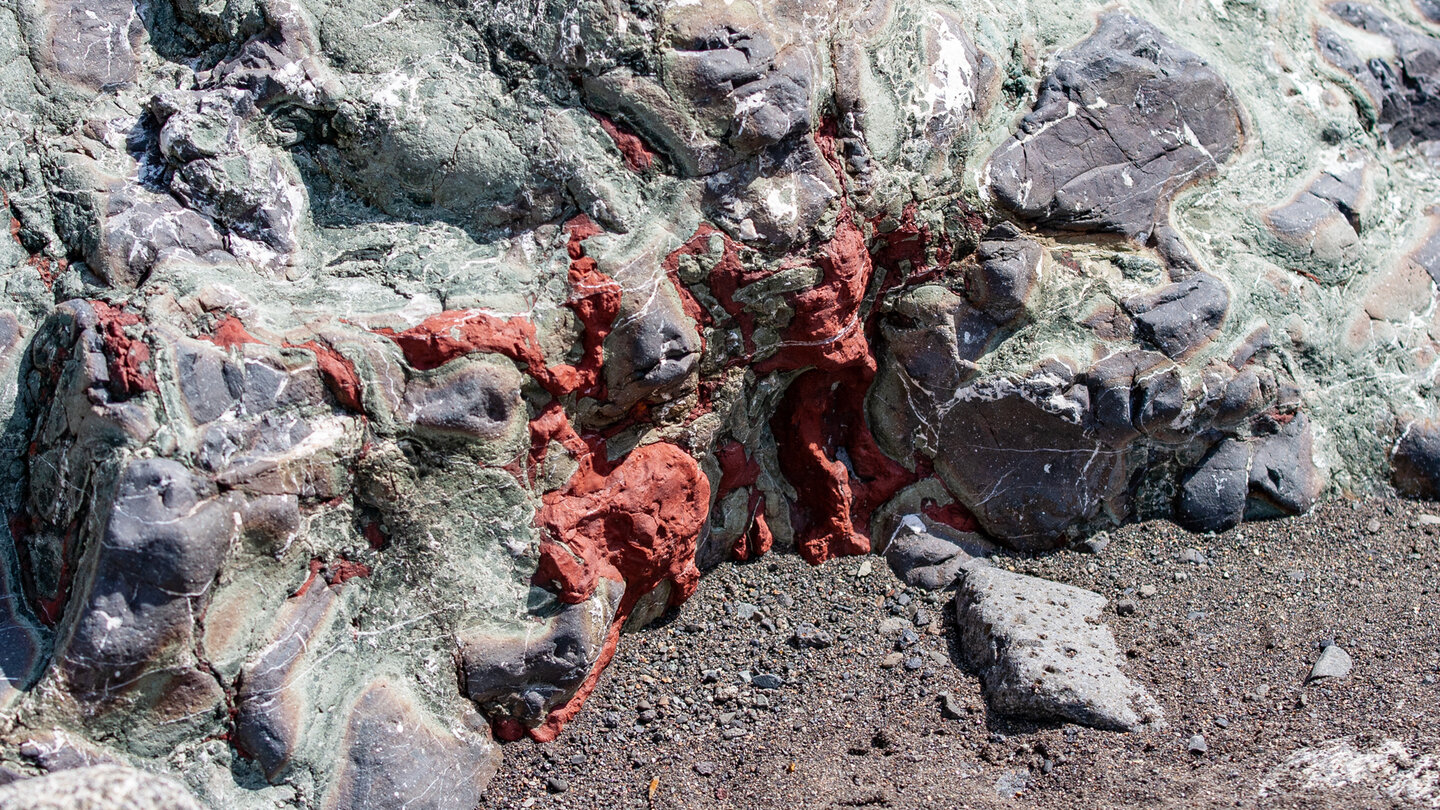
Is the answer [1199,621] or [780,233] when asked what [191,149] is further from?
[1199,621]

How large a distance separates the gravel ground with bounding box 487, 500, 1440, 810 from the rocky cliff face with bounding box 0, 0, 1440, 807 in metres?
0.13

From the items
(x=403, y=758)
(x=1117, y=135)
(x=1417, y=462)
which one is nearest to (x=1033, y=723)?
(x=403, y=758)

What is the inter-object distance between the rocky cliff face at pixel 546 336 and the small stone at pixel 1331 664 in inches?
26.1

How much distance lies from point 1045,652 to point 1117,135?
171 centimetres

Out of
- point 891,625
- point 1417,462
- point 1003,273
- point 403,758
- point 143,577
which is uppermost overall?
point 143,577

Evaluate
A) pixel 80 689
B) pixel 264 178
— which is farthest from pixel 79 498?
pixel 264 178

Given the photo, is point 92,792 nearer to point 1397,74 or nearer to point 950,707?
point 950,707

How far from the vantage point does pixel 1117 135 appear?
3797 millimetres

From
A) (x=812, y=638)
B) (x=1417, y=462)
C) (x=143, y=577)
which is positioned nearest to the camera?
(x=143, y=577)

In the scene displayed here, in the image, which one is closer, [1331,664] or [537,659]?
[537,659]

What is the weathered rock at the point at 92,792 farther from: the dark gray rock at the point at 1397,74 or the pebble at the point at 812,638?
the dark gray rock at the point at 1397,74

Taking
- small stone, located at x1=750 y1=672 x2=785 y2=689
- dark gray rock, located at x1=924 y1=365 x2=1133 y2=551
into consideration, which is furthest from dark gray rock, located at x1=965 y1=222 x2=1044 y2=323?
small stone, located at x1=750 y1=672 x2=785 y2=689

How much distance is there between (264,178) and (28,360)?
2.47 feet

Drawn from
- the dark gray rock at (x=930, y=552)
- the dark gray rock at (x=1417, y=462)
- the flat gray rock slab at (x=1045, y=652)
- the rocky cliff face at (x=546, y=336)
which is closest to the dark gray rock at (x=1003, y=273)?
the rocky cliff face at (x=546, y=336)
